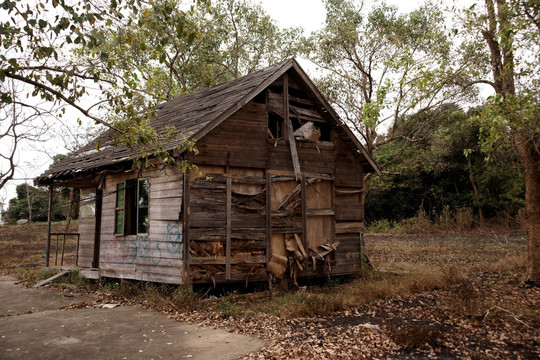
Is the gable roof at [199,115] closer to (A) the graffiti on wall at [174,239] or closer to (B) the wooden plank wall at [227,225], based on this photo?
(B) the wooden plank wall at [227,225]

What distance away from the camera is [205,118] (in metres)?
10.9

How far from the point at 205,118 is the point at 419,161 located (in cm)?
1773

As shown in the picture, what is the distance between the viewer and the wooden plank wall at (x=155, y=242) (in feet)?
33.1

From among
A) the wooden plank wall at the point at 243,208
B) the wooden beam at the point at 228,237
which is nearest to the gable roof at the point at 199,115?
the wooden plank wall at the point at 243,208

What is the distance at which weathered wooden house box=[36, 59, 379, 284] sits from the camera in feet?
33.6

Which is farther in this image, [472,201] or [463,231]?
[472,201]

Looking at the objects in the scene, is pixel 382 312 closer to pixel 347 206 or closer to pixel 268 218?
pixel 268 218

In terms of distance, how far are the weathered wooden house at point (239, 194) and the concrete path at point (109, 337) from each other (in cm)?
176

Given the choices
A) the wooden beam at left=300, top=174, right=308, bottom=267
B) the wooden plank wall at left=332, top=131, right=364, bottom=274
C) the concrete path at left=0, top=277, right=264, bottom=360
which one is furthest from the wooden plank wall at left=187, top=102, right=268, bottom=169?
the concrete path at left=0, top=277, right=264, bottom=360

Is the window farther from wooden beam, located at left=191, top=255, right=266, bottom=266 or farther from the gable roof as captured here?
wooden beam, located at left=191, top=255, right=266, bottom=266

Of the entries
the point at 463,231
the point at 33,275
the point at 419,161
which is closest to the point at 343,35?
the point at 419,161

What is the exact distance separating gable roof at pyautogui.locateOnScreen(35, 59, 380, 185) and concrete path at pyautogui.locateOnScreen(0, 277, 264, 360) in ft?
12.6

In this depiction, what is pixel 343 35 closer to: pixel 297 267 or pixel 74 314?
pixel 297 267

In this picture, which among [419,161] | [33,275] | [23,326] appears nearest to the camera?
[23,326]
